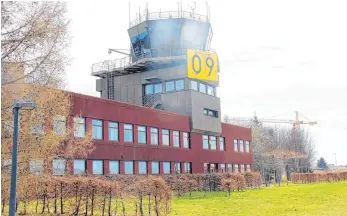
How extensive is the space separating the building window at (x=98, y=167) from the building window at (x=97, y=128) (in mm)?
1700

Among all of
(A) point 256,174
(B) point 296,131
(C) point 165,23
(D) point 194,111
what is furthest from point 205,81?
(B) point 296,131

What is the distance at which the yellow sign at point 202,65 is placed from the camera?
4181cm

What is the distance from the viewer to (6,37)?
15.1m

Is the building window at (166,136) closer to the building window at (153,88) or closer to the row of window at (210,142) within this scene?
the building window at (153,88)

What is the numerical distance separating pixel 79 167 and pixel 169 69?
648 inches

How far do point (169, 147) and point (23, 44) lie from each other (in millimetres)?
24421

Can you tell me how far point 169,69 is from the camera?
138ft

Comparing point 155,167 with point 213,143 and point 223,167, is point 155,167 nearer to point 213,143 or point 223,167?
point 213,143

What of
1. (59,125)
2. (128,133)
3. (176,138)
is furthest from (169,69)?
(59,125)

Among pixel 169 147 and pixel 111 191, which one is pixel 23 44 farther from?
pixel 169 147

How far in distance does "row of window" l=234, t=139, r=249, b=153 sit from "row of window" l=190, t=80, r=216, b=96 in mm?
8769

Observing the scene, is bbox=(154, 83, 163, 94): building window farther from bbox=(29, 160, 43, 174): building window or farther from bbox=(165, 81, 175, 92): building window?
bbox=(29, 160, 43, 174): building window

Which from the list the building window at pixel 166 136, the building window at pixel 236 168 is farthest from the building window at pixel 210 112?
the building window at pixel 236 168

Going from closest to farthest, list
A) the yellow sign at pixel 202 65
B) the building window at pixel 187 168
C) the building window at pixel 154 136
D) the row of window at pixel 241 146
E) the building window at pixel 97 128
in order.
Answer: the building window at pixel 97 128 → the building window at pixel 154 136 → the building window at pixel 187 168 → the yellow sign at pixel 202 65 → the row of window at pixel 241 146
